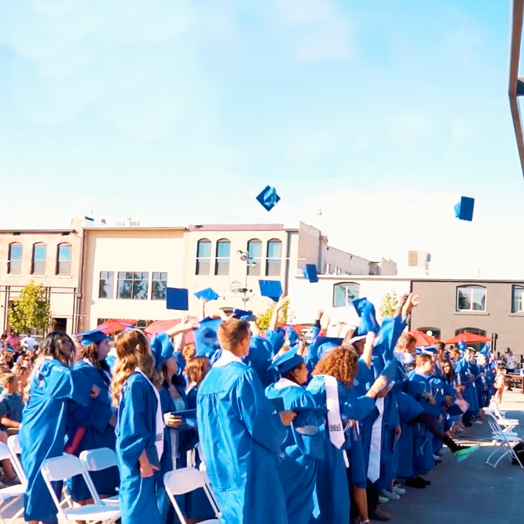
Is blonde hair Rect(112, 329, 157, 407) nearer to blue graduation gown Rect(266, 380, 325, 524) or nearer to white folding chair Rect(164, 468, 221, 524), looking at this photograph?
white folding chair Rect(164, 468, 221, 524)

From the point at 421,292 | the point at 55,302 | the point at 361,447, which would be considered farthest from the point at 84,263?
the point at 361,447

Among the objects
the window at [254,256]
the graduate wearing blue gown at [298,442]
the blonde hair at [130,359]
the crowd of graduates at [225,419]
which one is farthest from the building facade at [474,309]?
the blonde hair at [130,359]

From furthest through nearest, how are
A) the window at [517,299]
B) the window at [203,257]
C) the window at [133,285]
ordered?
the window at [133,285] < the window at [203,257] < the window at [517,299]

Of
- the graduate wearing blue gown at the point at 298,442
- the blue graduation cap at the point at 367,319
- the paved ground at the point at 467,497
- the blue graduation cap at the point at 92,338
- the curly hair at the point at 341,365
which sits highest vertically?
the blue graduation cap at the point at 367,319

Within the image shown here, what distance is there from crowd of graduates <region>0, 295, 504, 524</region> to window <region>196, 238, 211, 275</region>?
30445mm

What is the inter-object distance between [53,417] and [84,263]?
117ft

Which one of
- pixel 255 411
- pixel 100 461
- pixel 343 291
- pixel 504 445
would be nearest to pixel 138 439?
pixel 255 411

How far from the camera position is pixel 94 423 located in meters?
5.95

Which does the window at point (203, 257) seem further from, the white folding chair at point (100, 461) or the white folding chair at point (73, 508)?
the white folding chair at point (73, 508)

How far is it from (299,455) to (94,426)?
1.86 m

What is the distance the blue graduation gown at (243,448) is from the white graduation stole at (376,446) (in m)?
2.93

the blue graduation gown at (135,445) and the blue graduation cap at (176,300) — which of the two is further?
the blue graduation cap at (176,300)

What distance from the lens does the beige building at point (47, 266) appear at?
132ft

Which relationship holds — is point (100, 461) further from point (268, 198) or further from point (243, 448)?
point (268, 198)
